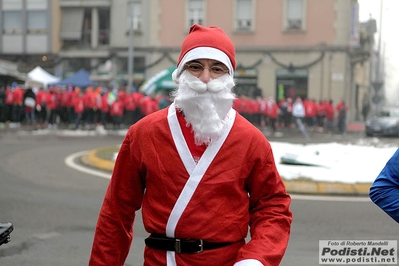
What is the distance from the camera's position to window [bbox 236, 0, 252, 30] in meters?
36.3

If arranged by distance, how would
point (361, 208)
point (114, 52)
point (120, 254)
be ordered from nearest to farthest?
point (120, 254) → point (361, 208) → point (114, 52)

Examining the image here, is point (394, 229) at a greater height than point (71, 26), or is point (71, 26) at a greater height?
point (71, 26)

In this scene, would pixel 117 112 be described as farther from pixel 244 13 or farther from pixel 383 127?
pixel 244 13

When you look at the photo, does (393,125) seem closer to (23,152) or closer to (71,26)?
(23,152)

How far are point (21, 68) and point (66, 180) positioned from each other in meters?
32.3

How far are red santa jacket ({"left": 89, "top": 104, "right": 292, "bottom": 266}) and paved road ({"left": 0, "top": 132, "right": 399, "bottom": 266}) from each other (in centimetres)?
310

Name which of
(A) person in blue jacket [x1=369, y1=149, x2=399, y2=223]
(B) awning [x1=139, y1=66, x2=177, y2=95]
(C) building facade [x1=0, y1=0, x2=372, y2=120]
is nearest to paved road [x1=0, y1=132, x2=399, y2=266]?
(A) person in blue jacket [x1=369, y1=149, x2=399, y2=223]

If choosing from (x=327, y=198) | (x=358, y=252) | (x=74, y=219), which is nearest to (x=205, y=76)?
(x=358, y=252)

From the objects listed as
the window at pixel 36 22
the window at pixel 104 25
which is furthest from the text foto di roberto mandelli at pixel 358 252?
the window at pixel 36 22

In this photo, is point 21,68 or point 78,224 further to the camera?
point 21,68

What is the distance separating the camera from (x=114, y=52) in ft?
125

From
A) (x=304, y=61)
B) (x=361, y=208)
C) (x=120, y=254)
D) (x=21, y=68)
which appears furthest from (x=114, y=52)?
(x=120, y=254)

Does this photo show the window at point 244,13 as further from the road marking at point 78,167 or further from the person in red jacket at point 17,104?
the road marking at point 78,167

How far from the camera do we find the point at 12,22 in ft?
134
